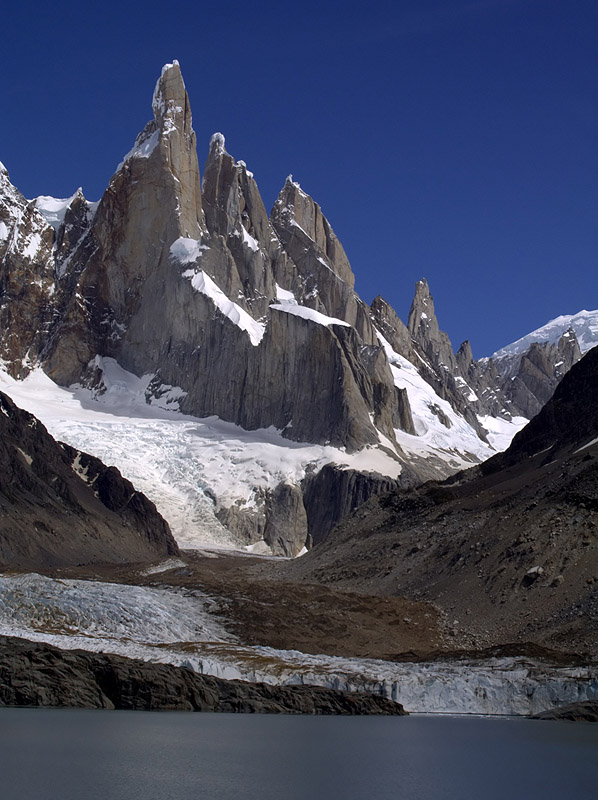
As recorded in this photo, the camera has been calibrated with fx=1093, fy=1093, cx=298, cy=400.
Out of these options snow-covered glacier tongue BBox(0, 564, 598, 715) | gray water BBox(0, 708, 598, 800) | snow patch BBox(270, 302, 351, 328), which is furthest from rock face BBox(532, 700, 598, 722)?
snow patch BBox(270, 302, 351, 328)

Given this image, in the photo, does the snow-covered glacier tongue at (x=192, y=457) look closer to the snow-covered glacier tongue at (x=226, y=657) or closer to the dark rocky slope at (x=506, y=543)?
the dark rocky slope at (x=506, y=543)

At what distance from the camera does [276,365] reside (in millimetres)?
Result: 193375

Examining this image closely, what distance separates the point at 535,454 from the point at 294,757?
7165cm

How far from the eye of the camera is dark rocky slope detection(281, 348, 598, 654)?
207ft

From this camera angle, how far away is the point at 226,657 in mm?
51844

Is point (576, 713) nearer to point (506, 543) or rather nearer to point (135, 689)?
point (135, 689)

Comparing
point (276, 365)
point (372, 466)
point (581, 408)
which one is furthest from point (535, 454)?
point (276, 365)

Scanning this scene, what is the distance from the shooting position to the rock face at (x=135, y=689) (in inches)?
1609

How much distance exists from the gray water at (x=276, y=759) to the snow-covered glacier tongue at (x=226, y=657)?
6.48 m

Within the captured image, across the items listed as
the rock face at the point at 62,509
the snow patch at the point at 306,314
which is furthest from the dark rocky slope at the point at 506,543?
the snow patch at the point at 306,314

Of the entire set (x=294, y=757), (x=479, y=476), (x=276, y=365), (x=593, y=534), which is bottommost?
(x=294, y=757)

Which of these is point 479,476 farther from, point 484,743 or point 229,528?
point 484,743

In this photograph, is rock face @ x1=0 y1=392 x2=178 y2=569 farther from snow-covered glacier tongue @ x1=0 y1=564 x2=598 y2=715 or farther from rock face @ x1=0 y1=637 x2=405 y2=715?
rock face @ x1=0 y1=637 x2=405 y2=715

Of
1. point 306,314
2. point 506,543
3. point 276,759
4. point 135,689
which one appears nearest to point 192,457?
point 306,314
